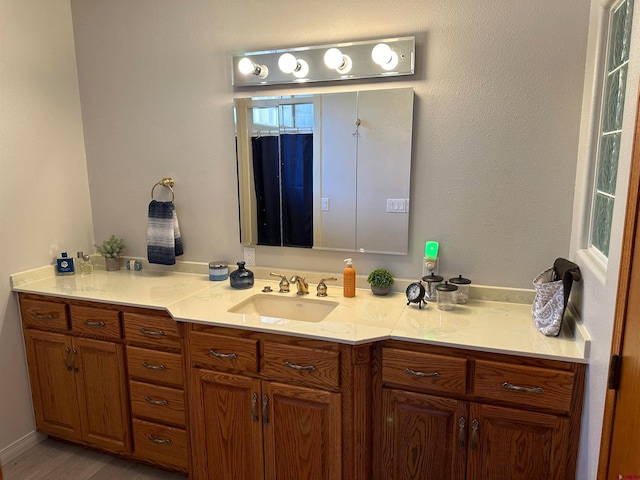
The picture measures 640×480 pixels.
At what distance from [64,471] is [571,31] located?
317 cm

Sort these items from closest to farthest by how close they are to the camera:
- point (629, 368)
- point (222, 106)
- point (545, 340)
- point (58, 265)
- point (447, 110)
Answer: point (629, 368) → point (545, 340) → point (447, 110) → point (222, 106) → point (58, 265)

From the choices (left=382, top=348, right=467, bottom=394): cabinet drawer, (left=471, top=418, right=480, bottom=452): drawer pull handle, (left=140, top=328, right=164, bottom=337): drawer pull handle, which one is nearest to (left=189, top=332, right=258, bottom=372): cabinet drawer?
(left=140, top=328, right=164, bottom=337): drawer pull handle

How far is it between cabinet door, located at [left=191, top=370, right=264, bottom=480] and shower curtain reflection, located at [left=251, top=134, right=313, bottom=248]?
2.67 feet

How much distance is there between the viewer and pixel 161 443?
2197mm

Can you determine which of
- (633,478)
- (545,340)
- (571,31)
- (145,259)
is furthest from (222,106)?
(633,478)

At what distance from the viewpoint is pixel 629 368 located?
3.60 feet

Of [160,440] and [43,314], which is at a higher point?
[43,314]

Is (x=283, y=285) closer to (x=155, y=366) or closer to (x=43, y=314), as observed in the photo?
(x=155, y=366)

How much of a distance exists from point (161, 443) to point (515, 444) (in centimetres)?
163

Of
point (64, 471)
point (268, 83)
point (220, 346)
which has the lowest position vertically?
point (64, 471)

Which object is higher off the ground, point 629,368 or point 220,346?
point 629,368

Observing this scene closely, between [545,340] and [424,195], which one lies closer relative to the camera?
[545,340]

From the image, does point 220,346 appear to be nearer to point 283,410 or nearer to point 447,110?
point 283,410

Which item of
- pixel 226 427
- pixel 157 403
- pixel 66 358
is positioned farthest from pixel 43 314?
pixel 226 427
